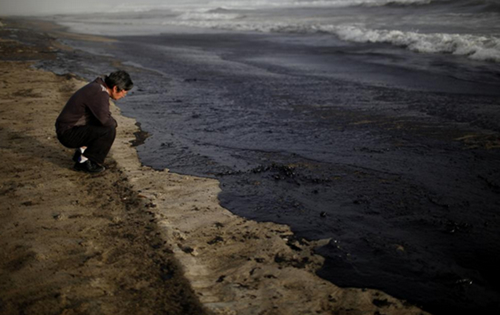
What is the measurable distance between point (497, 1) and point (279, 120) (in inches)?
840

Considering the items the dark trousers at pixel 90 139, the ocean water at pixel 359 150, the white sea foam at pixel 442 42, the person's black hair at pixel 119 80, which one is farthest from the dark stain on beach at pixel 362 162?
the white sea foam at pixel 442 42

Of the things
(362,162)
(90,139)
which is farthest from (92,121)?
(362,162)

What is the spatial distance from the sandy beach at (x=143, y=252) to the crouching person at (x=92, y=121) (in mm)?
209

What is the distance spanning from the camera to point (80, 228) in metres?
3.07

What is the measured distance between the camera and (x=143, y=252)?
109 inches

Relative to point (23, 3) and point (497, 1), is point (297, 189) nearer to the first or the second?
point (497, 1)

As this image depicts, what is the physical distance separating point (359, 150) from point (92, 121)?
3.17m

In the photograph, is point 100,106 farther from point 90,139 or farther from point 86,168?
point 86,168

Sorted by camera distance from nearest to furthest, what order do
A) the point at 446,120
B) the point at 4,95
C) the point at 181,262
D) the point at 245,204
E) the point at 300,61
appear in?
the point at 181,262 → the point at 245,204 → the point at 446,120 → the point at 4,95 → the point at 300,61

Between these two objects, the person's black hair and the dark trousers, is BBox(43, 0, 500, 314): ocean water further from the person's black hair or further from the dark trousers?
the person's black hair

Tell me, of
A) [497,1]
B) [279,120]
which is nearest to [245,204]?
[279,120]

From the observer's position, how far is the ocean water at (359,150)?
2.76m

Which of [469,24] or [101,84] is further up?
[469,24]

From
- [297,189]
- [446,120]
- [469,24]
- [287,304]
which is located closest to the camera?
[287,304]
